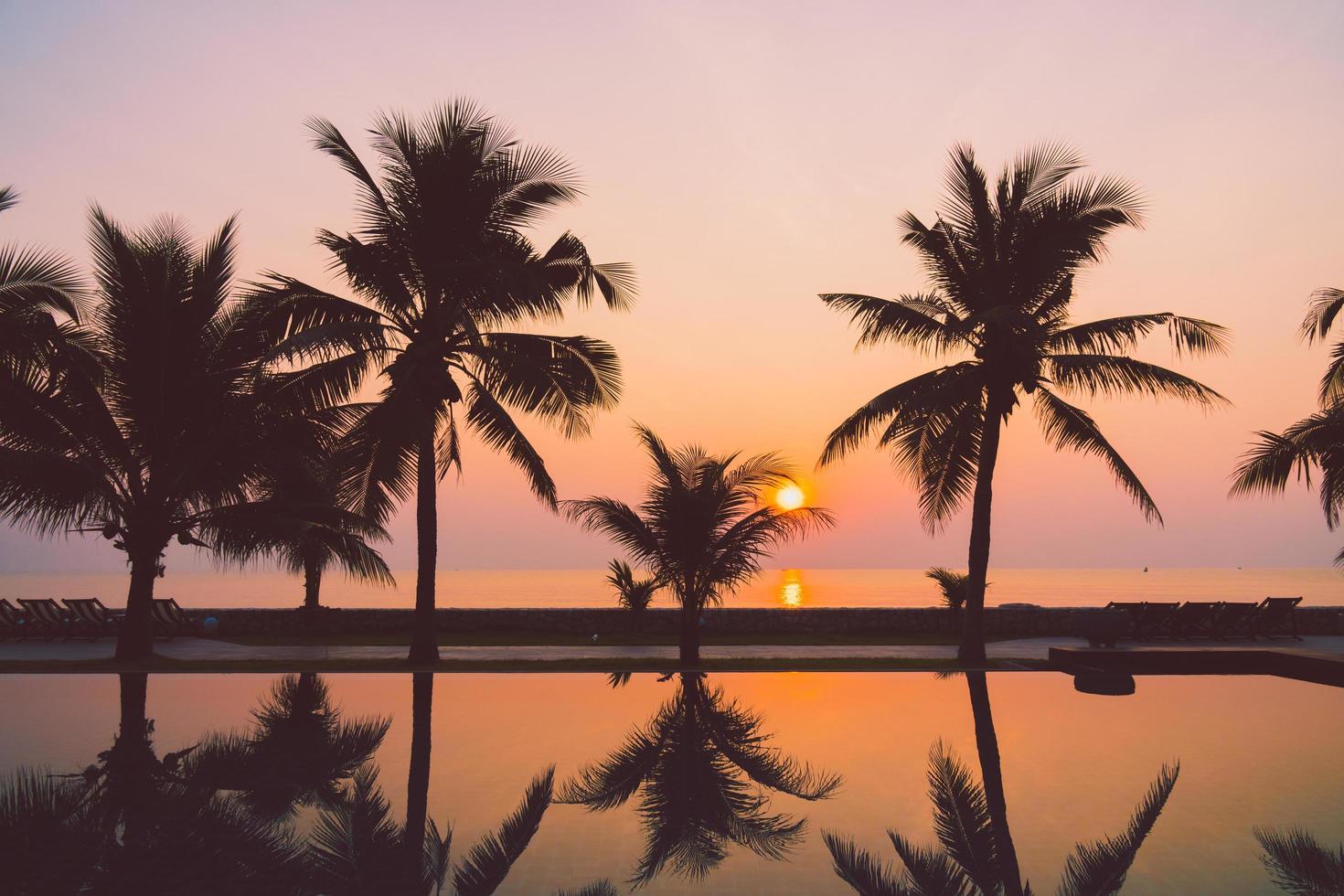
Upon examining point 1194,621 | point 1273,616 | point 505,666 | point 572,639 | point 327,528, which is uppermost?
point 327,528

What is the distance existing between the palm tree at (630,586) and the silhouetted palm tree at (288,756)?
983 centimetres

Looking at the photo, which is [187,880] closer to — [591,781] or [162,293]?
[591,781]

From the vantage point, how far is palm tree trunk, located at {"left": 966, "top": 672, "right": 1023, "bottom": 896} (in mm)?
5598

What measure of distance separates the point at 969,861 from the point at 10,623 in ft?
66.1

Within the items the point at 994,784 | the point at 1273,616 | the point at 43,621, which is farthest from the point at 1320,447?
the point at 43,621

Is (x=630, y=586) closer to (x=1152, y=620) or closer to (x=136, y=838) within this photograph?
(x=1152, y=620)

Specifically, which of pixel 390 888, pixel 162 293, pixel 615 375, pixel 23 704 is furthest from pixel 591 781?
pixel 162 293

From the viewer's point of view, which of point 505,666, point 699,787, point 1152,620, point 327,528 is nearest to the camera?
point 699,787

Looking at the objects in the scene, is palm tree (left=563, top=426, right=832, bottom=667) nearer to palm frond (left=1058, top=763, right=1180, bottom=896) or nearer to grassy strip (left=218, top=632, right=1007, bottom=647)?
grassy strip (left=218, top=632, right=1007, bottom=647)

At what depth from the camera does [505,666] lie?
14844mm

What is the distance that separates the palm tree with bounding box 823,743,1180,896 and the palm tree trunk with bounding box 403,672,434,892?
240 cm

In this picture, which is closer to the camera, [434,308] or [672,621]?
[434,308]

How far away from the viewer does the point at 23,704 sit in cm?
1148

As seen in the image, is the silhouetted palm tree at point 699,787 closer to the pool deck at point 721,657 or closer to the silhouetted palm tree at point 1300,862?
the silhouetted palm tree at point 1300,862
